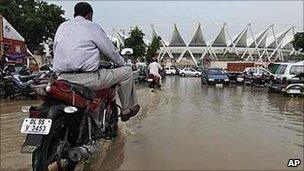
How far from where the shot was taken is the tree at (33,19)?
122 ft

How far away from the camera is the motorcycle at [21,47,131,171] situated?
3.92 metres

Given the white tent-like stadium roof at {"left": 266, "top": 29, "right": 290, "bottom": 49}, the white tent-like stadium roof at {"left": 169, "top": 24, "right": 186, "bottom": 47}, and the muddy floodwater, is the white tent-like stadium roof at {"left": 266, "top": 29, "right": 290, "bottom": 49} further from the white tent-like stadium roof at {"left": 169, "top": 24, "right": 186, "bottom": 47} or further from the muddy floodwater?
the muddy floodwater

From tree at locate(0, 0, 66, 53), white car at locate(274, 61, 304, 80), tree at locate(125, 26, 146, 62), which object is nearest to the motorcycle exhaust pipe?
white car at locate(274, 61, 304, 80)

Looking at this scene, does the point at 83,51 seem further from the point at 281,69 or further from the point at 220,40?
the point at 220,40

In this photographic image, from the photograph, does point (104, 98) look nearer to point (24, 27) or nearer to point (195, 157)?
point (195, 157)

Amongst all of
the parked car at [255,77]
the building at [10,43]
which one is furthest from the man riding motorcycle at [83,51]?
the parked car at [255,77]

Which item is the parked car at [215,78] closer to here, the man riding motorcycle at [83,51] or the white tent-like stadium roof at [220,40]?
the man riding motorcycle at [83,51]

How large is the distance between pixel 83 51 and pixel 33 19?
34.7 m

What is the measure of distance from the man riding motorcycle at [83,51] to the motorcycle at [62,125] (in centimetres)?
17

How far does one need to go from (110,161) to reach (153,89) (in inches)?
548

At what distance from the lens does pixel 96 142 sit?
4789mm

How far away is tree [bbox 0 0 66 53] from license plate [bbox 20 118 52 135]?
111ft

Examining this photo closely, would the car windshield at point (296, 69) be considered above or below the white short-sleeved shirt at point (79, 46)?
below

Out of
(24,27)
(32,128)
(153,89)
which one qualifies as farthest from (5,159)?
(24,27)
